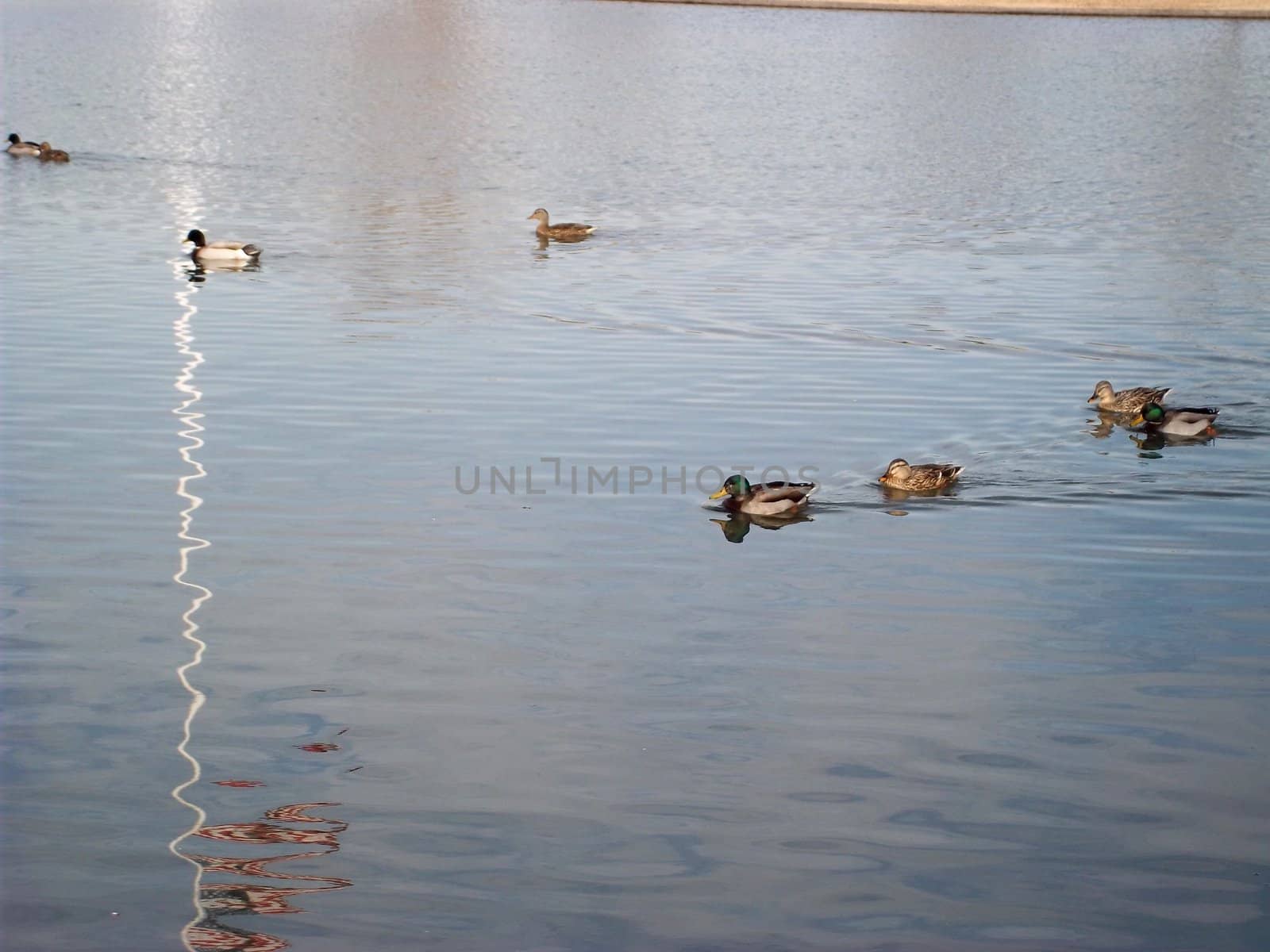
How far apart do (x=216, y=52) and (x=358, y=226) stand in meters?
Answer: 38.1

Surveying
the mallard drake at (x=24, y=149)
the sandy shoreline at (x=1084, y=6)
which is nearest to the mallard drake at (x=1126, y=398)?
the mallard drake at (x=24, y=149)

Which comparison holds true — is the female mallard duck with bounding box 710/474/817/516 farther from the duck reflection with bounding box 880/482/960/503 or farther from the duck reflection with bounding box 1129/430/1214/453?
the duck reflection with bounding box 1129/430/1214/453

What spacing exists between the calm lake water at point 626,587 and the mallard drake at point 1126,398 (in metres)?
0.28

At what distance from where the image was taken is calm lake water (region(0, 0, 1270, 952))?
286 inches

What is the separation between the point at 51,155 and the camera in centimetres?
3294

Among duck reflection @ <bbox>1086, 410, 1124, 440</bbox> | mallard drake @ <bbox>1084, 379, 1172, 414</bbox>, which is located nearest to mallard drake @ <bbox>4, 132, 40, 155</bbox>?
mallard drake @ <bbox>1084, 379, 1172, 414</bbox>

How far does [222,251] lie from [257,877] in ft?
53.6

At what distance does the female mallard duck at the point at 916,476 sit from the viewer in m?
12.7

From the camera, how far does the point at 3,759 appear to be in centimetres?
830

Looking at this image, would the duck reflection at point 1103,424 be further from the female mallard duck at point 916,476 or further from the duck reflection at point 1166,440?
the female mallard duck at point 916,476

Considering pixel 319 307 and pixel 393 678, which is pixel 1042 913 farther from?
pixel 319 307

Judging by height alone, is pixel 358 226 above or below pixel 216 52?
below

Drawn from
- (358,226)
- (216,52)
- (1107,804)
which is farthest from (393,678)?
(216,52)

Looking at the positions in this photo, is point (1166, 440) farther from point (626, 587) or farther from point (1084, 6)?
point (1084, 6)
